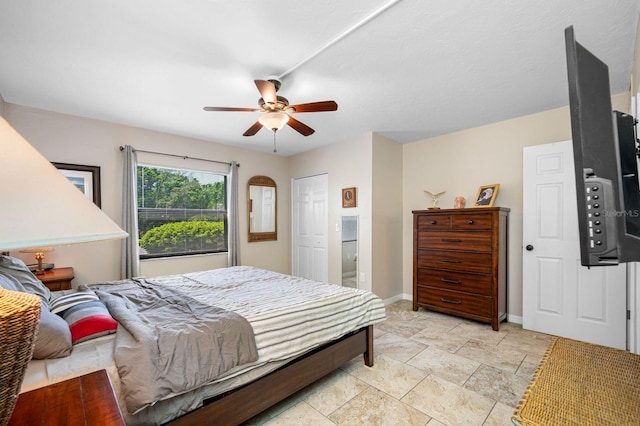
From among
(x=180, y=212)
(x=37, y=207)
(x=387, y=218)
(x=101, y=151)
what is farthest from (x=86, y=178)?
(x=387, y=218)

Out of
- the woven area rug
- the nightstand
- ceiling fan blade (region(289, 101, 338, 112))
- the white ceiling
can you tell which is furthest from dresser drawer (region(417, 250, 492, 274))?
the nightstand

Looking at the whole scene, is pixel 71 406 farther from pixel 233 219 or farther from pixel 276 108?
pixel 233 219

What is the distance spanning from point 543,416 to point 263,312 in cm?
146

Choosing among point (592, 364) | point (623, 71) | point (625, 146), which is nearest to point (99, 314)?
point (592, 364)

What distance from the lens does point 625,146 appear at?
93 centimetres

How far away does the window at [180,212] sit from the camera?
3957 mm

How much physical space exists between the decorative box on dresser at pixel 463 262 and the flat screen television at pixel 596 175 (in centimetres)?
265

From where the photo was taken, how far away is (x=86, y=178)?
134 inches

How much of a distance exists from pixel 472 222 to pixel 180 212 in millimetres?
4003

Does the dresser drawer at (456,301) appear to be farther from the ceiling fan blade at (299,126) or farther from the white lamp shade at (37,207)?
the white lamp shade at (37,207)

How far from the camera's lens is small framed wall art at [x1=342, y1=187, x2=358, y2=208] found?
13.9 feet

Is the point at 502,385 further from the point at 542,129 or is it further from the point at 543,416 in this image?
the point at 542,129

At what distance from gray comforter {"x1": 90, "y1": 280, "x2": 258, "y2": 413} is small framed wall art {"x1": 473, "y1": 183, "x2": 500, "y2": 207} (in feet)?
10.6

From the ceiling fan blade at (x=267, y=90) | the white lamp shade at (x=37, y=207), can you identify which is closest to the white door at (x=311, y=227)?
the ceiling fan blade at (x=267, y=90)
